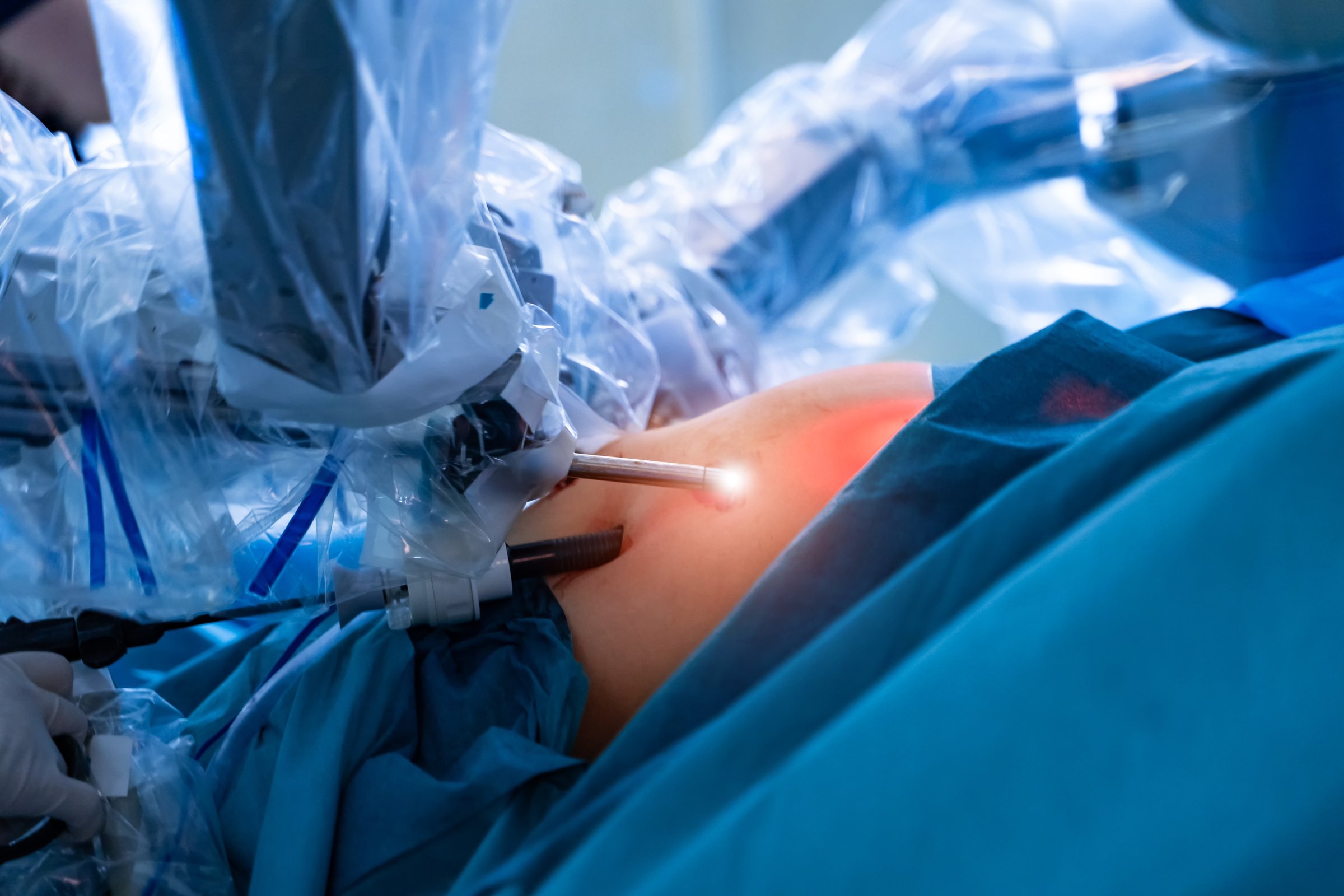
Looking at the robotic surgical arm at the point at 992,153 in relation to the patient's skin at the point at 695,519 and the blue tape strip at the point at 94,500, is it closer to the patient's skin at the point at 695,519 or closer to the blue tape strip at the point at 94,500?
the patient's skin at the point at 695,519

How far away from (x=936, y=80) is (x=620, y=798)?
1.11m

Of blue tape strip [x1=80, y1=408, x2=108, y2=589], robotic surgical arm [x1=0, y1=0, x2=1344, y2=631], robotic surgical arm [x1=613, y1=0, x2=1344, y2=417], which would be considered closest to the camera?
robotic surgical arm [x1=0, y1=0, x2=1344, y2=631]

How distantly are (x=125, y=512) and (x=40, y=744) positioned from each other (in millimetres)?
133

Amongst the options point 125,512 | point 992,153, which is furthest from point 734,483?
point 992,153

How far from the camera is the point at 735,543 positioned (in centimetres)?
64

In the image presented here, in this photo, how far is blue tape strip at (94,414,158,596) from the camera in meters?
0.53

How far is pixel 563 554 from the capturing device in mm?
620

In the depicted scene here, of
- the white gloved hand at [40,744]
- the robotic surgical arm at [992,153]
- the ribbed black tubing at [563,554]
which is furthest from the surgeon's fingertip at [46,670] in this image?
the robotic surgical arm at [992,153]

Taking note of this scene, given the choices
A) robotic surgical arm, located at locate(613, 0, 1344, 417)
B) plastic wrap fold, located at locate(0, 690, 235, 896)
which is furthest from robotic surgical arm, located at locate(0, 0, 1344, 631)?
robotic surgical arm, located at locate(613, 0, 1344, 417)

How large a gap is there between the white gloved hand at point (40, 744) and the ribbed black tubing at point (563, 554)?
10.8 inches

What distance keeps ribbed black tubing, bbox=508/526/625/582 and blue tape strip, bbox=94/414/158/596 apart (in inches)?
8.4

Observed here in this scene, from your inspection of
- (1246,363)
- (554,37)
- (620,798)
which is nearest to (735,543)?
(620,798)

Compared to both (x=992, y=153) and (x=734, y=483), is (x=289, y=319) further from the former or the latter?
(x=992, y=153)

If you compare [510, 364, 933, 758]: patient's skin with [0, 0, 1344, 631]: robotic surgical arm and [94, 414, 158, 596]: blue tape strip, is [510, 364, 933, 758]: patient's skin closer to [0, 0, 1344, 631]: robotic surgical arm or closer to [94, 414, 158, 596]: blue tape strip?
[0, 0, 1344, 631]: robotic surgical arm
